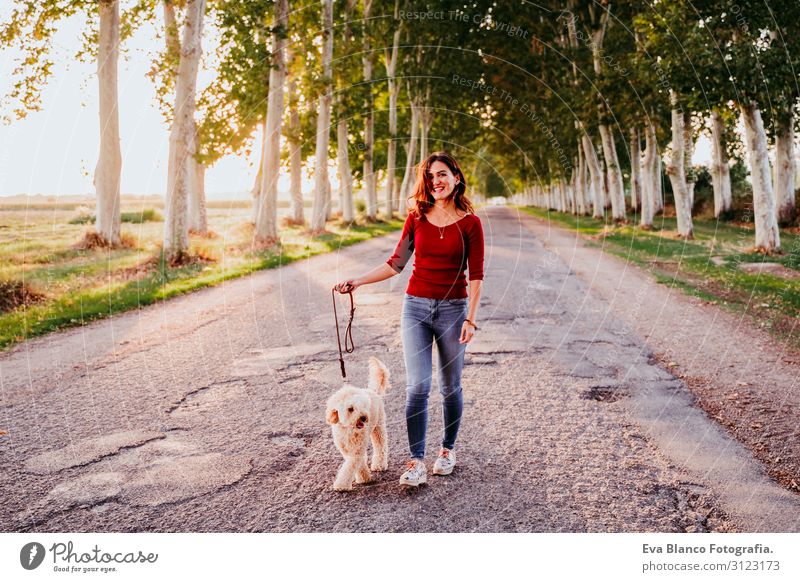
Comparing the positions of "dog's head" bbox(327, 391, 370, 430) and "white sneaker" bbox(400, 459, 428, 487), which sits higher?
"dog's head" bbox(327, 391, 370, 430)

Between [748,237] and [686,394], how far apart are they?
64.6 ft

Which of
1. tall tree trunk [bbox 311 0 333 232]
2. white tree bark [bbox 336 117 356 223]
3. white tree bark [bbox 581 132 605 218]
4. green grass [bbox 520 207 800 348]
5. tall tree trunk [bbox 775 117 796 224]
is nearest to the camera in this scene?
green grass [bbox 520 207 800 348]

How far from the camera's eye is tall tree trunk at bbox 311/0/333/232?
82.8 ft

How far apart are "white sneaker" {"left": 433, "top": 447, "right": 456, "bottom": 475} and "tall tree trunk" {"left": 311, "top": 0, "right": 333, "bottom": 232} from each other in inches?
836

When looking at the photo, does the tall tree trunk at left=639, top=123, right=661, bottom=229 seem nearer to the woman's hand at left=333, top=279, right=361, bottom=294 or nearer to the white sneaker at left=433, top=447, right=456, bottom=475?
the white sneaker at left=433, top=447, right=456, bottom=475

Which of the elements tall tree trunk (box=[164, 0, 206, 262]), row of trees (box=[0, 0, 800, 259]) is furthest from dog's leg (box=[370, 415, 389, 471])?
tall tree trunk (box=[164, 0, 206, 262])

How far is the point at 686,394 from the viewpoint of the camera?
637 cm

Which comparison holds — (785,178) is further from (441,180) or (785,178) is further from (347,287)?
(347,287)

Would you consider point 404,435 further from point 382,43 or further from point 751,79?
point 382,43

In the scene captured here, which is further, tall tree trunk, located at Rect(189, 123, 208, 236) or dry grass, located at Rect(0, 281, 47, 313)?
tall tree trunk, located at Rect(189, 123, 208, 236)

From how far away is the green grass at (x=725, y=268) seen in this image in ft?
35.3

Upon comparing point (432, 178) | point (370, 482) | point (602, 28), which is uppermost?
point (602, 28)

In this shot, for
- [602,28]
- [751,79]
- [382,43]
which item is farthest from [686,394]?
[382,43]

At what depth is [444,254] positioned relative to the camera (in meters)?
4.43
